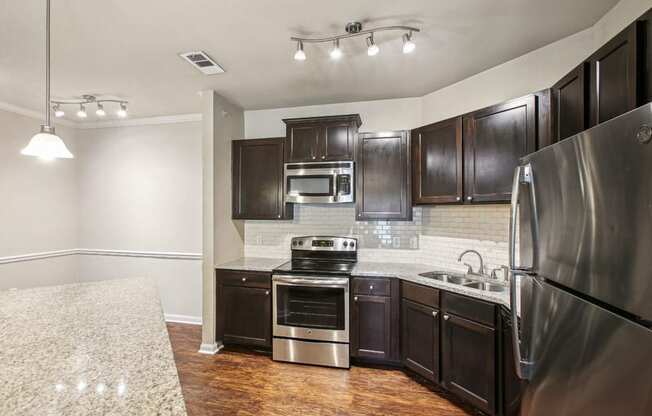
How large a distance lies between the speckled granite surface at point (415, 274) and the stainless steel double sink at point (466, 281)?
122mm

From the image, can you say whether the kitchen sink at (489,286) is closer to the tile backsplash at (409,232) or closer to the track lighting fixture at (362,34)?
the tile backsplash at (409,232)

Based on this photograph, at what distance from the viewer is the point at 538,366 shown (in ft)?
4.13

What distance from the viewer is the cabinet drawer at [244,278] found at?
312 centimetres

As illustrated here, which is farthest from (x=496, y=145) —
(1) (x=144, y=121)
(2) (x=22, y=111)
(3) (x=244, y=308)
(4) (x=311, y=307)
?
(2) (x=22, y=111)

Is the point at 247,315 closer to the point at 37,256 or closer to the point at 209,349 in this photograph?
the point at 209,349

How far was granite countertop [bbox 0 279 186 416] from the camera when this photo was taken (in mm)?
796

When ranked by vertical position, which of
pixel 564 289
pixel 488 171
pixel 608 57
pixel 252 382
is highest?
pixel 608 57

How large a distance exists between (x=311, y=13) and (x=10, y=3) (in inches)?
72.6

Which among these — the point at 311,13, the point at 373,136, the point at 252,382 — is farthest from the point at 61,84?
the point at 252,382

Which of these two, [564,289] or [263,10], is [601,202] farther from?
[263,10]

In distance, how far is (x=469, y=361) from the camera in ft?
7.28

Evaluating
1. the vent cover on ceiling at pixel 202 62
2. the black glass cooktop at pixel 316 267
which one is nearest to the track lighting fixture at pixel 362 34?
the vent cover on ceiling at pixel 202 62

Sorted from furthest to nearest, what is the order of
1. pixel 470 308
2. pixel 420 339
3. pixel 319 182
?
pixel 319 182, pixel 420 339, pixel 470 308

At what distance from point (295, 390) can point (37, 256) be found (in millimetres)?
3818
